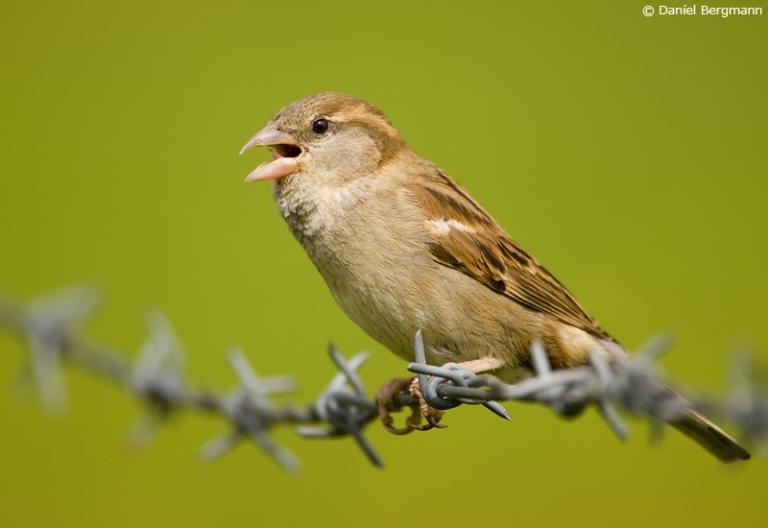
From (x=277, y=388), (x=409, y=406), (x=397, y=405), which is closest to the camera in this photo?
(x=277, y=388)

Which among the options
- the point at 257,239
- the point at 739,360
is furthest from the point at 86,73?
the point at 739,360

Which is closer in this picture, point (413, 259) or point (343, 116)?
point (413, 259)

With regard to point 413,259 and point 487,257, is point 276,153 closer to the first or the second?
point 413,259

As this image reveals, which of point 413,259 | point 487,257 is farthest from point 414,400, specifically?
point 487,257

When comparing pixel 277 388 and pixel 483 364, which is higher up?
pixel 277 388

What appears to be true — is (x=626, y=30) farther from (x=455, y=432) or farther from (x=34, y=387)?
(x=34, y=387)

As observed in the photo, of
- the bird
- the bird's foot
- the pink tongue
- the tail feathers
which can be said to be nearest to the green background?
the tail feathers

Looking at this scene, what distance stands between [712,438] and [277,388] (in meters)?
1.69

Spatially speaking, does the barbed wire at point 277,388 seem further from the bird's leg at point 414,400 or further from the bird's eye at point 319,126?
the bird's eye at point 319,126

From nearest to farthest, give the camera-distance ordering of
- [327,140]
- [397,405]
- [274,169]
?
[397,405], [274,169], [327,140]

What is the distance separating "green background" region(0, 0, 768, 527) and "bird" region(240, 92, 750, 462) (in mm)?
655

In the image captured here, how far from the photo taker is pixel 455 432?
17.8 feet

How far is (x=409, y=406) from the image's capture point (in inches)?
130

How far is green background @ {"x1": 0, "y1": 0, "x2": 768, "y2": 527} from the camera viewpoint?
510 cm
